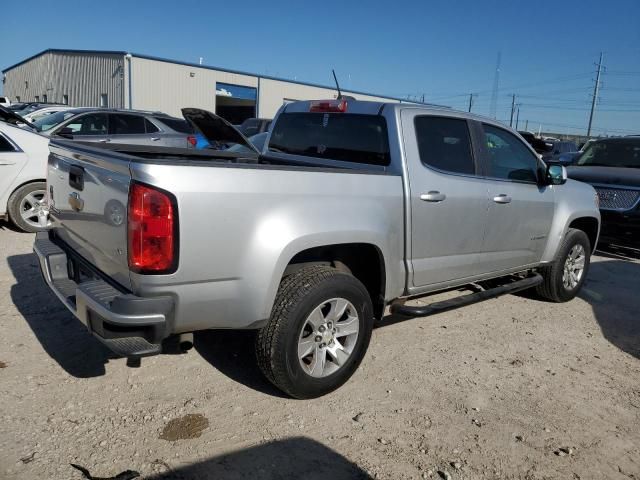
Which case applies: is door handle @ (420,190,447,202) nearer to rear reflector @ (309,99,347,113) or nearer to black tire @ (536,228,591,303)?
rear reflector @ (309,99,347,113)

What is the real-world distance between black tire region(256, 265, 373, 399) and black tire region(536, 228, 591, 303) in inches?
113

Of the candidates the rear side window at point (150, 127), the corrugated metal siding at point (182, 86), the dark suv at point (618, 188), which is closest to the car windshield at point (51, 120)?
the rear side window at point (150, 127)

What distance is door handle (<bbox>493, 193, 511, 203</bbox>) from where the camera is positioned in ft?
14.2

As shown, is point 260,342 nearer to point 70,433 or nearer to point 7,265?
point 70,433

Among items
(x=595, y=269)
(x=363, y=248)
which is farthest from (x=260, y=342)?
(x=595, y=269)

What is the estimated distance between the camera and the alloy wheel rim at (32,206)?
7.03 meters

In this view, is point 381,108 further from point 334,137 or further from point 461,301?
point 461,301

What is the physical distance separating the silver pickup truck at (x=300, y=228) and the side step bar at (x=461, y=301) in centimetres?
1

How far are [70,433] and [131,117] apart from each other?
8385mm

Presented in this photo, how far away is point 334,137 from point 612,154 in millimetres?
6949

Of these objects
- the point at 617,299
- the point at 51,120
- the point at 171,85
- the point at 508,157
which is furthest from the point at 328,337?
the point at 171,85

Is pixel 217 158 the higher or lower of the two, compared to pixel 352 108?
lower

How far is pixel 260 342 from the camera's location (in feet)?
10.1

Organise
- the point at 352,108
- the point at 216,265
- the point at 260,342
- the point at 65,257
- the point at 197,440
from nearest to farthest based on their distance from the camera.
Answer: the point at 216,265 → the point at 197,440 → the point at 260,342 → the point at 65,257 → the point at 352,108
